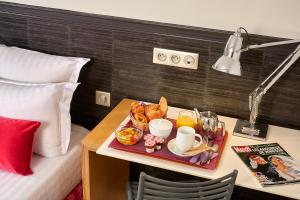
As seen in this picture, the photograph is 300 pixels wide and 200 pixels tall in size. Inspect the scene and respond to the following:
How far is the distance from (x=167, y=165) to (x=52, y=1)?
113 cm

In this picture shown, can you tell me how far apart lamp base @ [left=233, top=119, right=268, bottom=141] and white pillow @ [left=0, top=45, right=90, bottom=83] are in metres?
0.84

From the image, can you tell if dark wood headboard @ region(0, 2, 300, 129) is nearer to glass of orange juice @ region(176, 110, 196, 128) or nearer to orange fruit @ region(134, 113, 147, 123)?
glass of orange juice @ region(176, 110, 196, 128)

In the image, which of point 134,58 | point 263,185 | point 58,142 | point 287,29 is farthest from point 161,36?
point 263,185

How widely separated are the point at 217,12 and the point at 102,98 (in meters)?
0.79

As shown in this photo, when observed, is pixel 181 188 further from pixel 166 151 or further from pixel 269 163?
pixel 269 163

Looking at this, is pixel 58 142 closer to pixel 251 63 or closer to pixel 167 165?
pixel 167 165

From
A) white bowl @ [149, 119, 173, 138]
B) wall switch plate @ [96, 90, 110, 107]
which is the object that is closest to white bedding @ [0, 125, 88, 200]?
wall switch plate @ [96, 90, 110, 107]

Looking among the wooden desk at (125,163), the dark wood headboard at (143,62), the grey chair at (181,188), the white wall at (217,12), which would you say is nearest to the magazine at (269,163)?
the wooden desk at (125,163)

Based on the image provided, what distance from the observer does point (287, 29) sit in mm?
1814

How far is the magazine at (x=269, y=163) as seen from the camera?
5.12 ft

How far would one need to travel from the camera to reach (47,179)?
1.79m

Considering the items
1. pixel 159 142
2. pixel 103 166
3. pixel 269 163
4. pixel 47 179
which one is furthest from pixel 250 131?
pixel 47 179

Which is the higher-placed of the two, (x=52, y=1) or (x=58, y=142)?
(x=52, y=1)

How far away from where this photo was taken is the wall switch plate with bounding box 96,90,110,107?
221 centimetres
